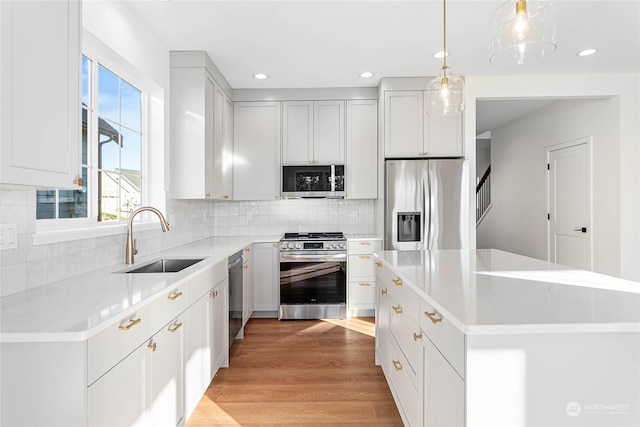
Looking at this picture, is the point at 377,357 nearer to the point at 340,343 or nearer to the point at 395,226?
the point at 340,343

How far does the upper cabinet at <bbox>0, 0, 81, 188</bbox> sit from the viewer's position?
117 cm

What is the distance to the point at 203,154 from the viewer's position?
10.4 ft

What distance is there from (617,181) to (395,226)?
8.36ft

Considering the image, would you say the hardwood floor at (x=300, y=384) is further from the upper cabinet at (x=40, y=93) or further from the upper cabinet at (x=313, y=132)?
the upper cabinet at (x=313, y=132)

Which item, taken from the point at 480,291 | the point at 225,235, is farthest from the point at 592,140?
the point at 225,235

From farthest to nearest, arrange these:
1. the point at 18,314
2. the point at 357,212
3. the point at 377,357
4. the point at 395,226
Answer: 1. the point at 357,212
2. the point at 395,226
3. the point at 377,357
4. the point at 18,314

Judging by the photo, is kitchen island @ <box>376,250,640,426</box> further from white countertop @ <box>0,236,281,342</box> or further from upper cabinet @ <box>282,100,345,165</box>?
upper cabinet @ <box>282,100,345,165</box>

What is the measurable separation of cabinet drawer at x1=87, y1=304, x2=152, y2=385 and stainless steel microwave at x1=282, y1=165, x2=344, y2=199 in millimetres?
2744

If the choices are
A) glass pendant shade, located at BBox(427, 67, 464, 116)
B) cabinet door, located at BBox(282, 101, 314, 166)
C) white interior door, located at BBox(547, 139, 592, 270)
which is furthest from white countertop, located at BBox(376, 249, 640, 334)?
white interior door, located at BBox(547, 139, 592, 270)

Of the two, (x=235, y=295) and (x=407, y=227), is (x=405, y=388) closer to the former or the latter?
(x=235, y=295)

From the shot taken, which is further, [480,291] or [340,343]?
[340,343]

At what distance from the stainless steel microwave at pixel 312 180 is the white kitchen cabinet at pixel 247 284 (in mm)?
855

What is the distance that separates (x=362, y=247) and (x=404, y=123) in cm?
143

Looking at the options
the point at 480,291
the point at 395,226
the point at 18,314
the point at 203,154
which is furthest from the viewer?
the point at 395,226
